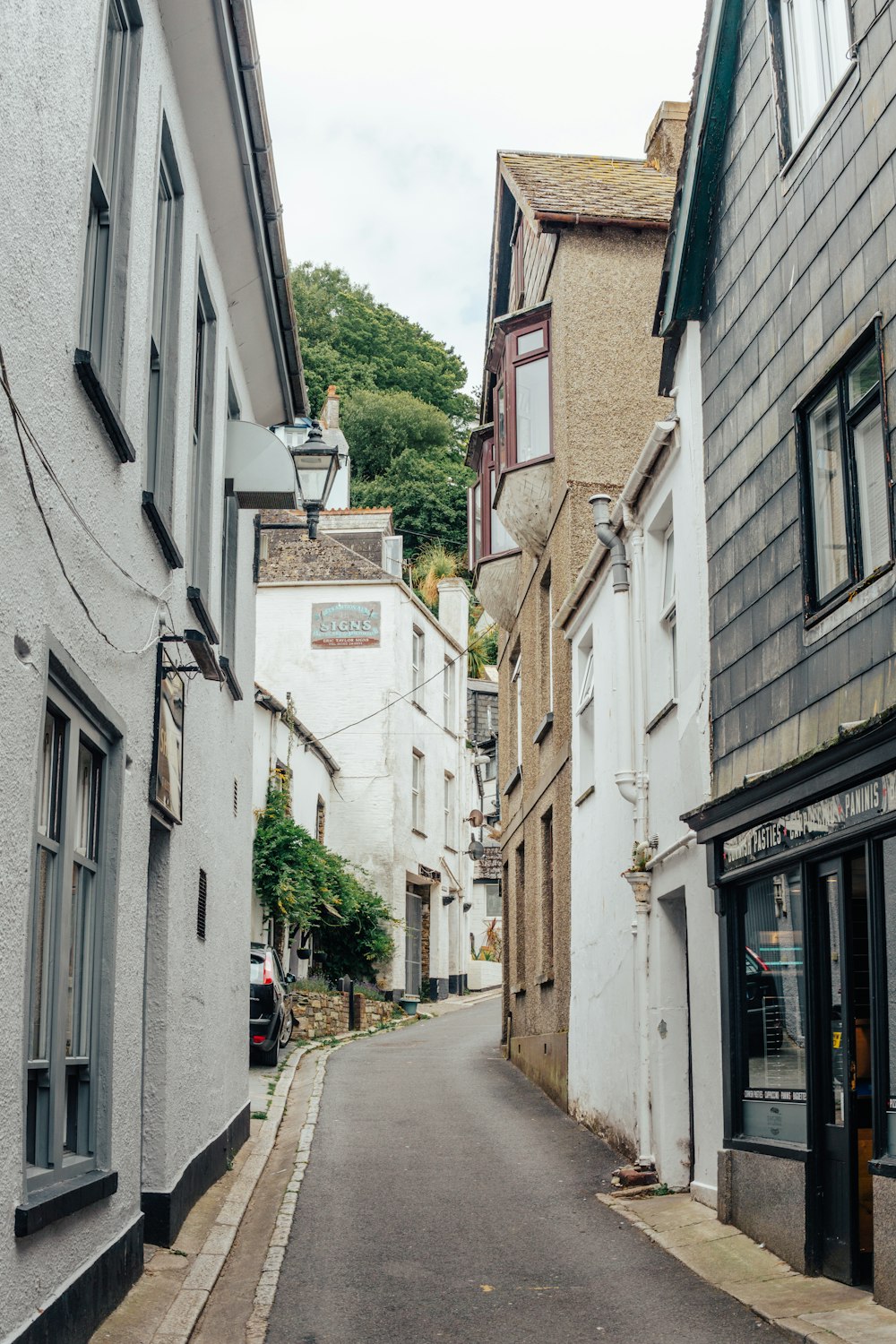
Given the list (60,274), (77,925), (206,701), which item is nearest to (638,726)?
(206,701)

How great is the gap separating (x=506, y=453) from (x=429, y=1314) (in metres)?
12.5

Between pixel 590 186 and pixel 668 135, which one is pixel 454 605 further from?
pixel 590 186

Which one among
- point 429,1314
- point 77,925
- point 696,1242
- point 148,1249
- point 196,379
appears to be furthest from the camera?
point 196,379

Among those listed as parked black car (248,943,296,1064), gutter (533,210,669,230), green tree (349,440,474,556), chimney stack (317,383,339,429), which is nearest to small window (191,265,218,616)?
gutter (533,210,669,230)

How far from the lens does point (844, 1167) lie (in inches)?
292

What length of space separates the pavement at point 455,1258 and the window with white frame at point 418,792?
2189 centimetres

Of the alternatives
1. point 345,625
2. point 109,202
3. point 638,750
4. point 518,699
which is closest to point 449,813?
point 345,625

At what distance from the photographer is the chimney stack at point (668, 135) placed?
19969mm

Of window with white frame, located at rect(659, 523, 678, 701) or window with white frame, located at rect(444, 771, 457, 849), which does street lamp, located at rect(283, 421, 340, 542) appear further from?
window with white frame, located at rect(444, 771, 457, 849)

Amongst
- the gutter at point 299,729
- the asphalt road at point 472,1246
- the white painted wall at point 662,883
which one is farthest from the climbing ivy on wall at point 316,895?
the white painted wall at point 662,883

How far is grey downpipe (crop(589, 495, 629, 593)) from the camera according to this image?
12.7 m

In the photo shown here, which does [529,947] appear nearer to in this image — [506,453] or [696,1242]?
[506,453]

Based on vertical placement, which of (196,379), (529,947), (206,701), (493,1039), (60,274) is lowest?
(493,1039)

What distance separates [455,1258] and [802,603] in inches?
173
